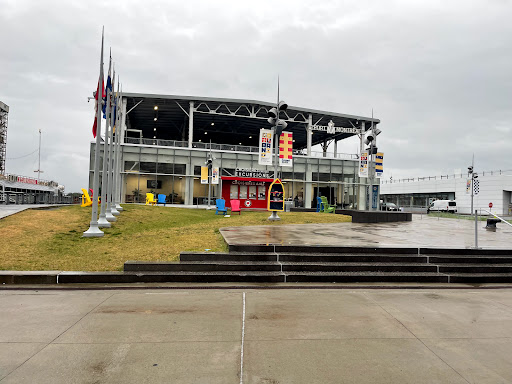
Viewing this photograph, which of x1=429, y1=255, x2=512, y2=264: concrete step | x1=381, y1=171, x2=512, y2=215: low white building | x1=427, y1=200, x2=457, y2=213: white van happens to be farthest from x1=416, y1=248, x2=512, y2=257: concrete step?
x1=427, y1=200, x2=457, y2=213: white van

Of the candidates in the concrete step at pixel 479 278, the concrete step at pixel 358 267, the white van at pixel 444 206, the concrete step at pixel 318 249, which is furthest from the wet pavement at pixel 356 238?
the white van at pixel 444 206

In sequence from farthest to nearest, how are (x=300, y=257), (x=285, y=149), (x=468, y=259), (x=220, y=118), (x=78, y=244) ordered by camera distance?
(x=220, y=118), (x=285, y=149), (x=78, y=244), (x=468, y=259), (x=300, y=257)

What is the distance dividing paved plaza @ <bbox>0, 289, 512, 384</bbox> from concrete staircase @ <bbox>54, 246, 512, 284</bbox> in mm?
868

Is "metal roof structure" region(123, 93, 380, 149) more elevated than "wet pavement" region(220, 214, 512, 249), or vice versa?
"metal roof structure" region(123, 93, 380, 149)

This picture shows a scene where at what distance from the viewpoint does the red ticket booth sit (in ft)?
92.9

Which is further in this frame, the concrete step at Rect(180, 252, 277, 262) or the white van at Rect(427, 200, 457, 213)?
the white van at Rect(427, 200, 457, 213)

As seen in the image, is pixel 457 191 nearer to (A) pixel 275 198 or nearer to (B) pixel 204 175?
(B) pixel 204 175

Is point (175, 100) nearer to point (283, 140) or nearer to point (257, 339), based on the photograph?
point (283, 140)

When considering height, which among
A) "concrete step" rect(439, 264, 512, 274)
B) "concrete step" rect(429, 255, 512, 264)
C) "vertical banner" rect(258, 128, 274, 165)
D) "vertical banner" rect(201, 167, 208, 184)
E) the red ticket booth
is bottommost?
"concrete step" rect(439, 264, 512, 274)

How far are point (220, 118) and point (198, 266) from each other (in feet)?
139

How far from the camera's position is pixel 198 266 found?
7.62 metres

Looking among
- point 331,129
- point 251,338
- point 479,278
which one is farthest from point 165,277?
point 331,129

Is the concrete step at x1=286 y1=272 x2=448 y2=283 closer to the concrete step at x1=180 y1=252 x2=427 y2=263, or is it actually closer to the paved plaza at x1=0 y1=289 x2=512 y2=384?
the concrete step at x1=180 y1=252 x2=427 y2=263

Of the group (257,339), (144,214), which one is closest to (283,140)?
(144,214)
